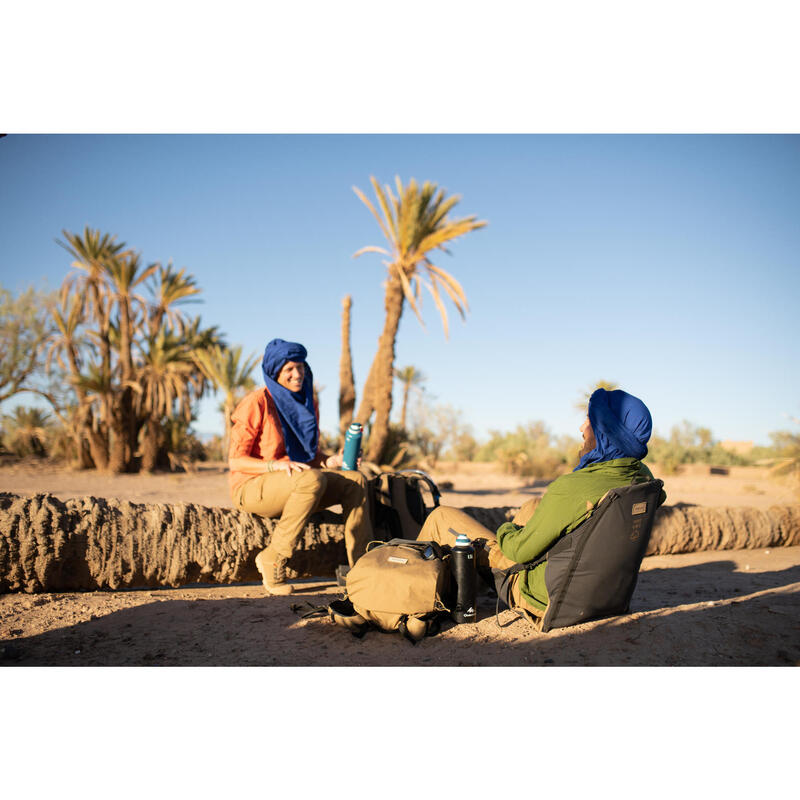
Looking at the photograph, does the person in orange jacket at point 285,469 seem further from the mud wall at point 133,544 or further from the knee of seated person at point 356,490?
the mud wall at point 133,544

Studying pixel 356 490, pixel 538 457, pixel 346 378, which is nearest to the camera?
pixel 356 490

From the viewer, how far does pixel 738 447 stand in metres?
24.1

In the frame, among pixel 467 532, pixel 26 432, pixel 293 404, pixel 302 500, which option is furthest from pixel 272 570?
pixel 26 432

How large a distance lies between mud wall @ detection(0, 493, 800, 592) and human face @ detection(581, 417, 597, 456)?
6.42 ft

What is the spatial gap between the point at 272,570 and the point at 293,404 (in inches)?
44.7

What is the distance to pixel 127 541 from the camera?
3721 mm

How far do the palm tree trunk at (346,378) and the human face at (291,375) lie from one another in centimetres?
950

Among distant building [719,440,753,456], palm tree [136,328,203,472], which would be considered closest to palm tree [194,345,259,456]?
palm tree [136,328,203,472]

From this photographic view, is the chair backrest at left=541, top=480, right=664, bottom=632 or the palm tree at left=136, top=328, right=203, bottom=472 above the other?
the palm tree at left=136, top=328, right=203, bottom=472

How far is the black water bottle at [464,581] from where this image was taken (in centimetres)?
304

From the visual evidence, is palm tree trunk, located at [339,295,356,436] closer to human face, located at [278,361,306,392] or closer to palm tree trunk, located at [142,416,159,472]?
palm tree trunk, located at [142,416,159,472]

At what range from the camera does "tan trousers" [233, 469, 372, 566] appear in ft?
12.1

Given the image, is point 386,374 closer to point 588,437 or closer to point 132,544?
point 132,544

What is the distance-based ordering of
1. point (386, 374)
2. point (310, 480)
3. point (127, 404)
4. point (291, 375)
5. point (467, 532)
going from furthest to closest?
1. point (127, 404)
2. point (386, 374)
3. point (291, 375)
4. point (310, 480)
5. point (467, 532)
